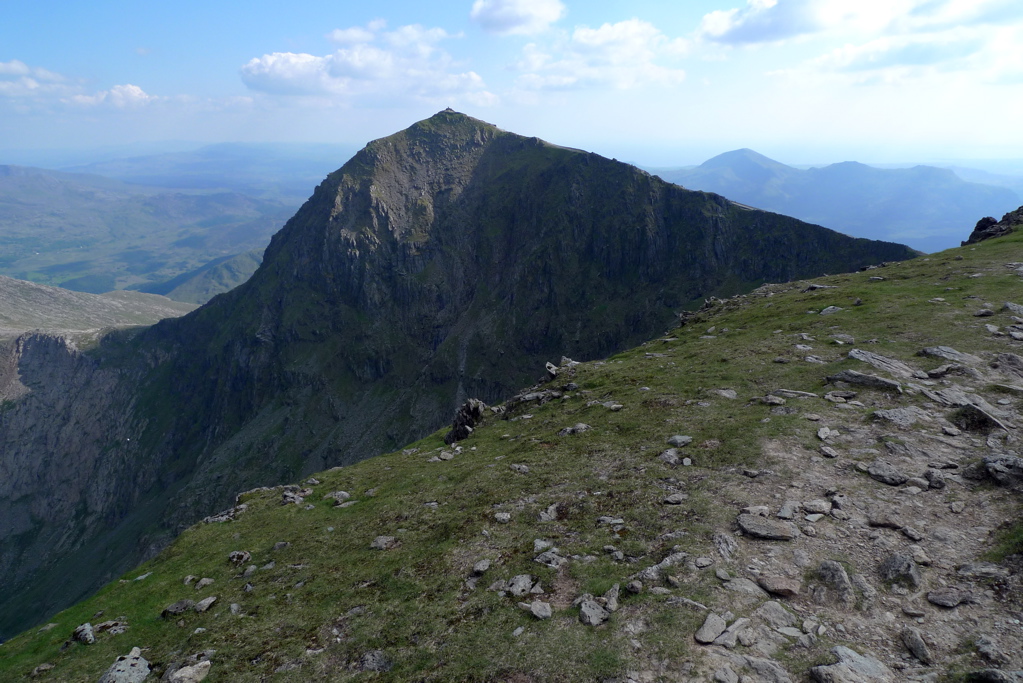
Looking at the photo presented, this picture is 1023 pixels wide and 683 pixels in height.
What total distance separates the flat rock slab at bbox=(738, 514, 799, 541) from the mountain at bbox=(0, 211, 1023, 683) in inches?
4.8

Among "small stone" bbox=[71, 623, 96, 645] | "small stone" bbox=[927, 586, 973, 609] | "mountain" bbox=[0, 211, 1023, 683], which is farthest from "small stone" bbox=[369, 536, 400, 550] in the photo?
"small stone" bbox=[927, 586, 973, 609]

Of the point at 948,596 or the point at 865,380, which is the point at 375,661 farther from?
the point at 865,380

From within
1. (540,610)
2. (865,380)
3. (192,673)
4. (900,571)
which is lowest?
(192,673)

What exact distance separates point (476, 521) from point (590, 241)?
616 feet

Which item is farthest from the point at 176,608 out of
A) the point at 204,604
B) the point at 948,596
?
the point at 948,596

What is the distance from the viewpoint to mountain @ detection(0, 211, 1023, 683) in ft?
38.7

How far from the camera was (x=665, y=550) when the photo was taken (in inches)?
598

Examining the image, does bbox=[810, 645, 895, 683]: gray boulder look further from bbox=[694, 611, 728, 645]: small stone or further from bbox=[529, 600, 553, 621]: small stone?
bbox=[529, 600, 553, 621]: small stone

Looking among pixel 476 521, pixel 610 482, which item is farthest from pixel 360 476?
pixel 610 482

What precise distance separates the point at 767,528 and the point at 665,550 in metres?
3.37

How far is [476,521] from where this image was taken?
20.2 metres

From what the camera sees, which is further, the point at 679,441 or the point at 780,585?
the point at 679,441

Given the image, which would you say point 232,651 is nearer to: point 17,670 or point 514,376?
point 17,670

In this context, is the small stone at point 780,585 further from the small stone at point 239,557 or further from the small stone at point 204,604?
the small stone at point 239,557
